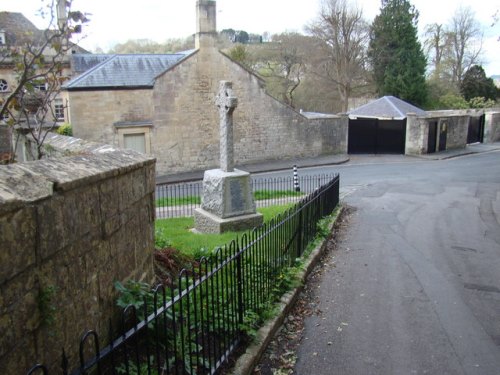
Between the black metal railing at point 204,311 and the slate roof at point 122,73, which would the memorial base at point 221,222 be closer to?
the black metal railing at point 204,311

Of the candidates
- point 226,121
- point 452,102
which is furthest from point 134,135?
point 452,102

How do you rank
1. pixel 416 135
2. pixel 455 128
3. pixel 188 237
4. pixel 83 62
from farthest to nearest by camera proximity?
pixel 455 128 → pixel 83 62 → pixel 416 135 → pixel 188 237

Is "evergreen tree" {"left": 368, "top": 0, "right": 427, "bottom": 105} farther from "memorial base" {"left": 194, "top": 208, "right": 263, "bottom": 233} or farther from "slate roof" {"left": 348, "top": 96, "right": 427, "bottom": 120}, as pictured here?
"memorial base" {"left": 194, "top": 208, "right": 263, "bottom": 233}

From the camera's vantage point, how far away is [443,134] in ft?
104

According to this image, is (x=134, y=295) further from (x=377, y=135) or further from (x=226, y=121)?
(x=377, y=135)

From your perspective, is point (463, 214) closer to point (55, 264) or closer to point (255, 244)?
point (255, 244)

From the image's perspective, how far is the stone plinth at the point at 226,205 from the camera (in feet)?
35.1

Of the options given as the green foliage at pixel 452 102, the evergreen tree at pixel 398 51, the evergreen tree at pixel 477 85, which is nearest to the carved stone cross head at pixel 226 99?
the evergreen tree at pixel 398 51

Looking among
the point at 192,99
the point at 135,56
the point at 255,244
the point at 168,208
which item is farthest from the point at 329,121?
the point at 255,244

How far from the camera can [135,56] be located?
25516 mm

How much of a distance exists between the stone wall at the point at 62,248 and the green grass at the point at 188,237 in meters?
2.91

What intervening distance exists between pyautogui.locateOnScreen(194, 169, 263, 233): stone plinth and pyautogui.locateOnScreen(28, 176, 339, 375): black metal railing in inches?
87.0

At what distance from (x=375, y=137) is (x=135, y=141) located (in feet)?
53.6

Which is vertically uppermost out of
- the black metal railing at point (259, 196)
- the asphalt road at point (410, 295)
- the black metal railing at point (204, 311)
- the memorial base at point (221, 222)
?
the black metal railing at point (204, 311)
